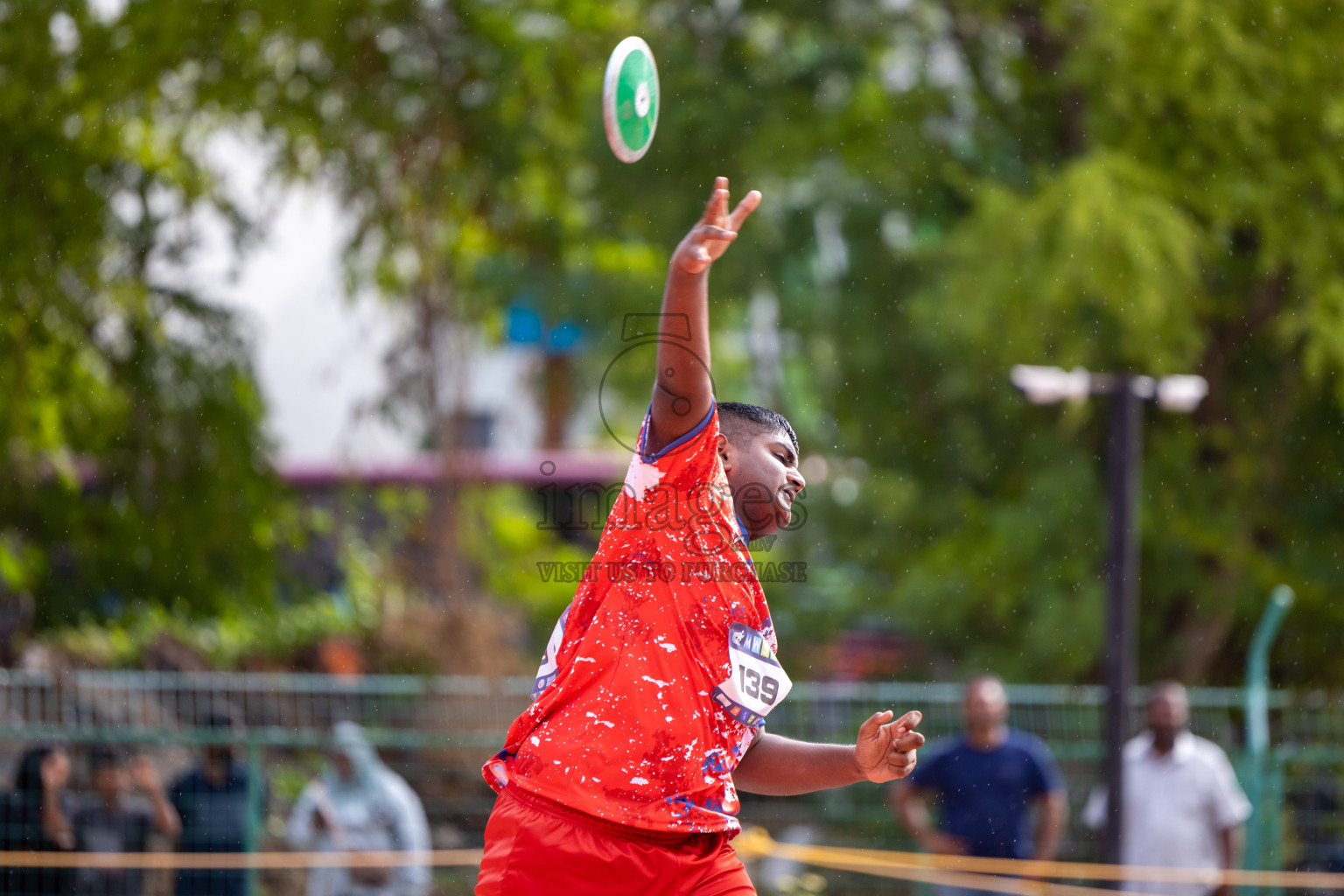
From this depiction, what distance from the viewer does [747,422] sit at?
9.20 feet

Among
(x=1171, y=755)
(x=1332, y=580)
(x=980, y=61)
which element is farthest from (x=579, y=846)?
(x=980, y=61)

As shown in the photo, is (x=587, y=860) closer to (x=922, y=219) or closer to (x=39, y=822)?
(x=39, y=822)

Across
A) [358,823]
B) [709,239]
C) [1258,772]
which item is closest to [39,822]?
[358,823]

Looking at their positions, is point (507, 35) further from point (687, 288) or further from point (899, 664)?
point (687, 288)

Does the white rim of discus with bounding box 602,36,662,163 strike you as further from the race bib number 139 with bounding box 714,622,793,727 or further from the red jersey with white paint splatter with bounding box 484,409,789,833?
A: the race bib number 139 with bounding box 714,622,793,727

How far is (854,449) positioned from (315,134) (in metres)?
5.60

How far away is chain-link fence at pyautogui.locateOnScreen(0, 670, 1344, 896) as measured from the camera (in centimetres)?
770

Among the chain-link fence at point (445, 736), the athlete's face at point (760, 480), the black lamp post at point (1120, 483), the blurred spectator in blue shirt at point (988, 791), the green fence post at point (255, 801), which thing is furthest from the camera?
the black lamp post at point (1120, 483)

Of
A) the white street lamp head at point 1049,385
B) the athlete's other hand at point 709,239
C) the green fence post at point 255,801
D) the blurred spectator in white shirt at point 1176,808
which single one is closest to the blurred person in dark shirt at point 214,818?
the green fence post at point 255,801

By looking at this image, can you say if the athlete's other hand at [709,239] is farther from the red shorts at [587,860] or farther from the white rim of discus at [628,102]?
the red shorts at [587,860]

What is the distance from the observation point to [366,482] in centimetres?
1211

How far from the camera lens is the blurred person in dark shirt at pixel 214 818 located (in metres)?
7.38

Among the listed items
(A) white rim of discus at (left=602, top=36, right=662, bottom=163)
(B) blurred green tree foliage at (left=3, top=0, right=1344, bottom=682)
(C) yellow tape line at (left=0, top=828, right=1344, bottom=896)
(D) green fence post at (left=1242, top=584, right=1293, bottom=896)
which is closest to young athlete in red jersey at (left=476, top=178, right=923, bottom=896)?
(A) white rim of discus at (left=602, top=36, right=662, bottom=163)

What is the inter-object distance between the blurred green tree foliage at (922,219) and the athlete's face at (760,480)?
747 centimetres
